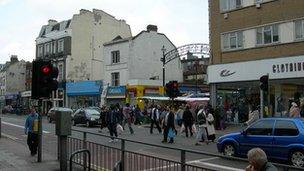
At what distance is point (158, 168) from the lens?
356 inches

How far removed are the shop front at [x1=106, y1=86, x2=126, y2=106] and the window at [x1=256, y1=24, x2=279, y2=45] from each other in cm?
2335

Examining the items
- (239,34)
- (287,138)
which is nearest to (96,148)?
(287,138)

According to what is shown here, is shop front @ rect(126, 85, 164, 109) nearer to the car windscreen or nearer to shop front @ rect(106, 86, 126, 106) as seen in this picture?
shop front @ rect(106, 86, 126, 106)

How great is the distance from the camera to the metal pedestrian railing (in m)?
8.22

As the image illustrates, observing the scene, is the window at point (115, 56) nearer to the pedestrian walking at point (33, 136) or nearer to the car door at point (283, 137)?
the pedestrian walking at point (33, 136)

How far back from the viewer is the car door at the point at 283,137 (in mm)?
14953

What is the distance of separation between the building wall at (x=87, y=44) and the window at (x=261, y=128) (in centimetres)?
4979

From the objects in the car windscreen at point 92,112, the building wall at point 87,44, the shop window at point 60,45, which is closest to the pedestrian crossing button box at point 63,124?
the car windscreen at point 92,112

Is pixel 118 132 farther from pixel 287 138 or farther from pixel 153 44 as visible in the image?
pixel 153 44

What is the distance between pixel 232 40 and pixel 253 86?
324 centimetres

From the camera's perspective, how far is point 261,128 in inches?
630

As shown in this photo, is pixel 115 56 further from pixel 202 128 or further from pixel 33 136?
pixel 33 136

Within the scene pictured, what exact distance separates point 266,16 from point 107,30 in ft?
131

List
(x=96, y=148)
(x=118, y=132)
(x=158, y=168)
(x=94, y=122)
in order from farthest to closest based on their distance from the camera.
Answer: (x=94, y=122), (x=118, y=132), (x=96, y=148), (x=158, y=168)
